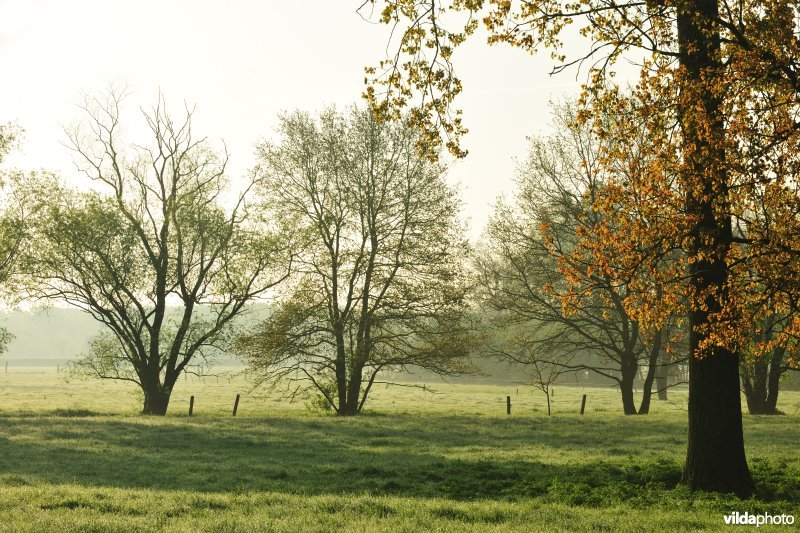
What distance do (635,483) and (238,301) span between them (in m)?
28.6

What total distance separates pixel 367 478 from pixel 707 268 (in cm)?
824

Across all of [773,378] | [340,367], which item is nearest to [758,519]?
[340,367]

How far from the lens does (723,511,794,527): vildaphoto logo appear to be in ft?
29.7

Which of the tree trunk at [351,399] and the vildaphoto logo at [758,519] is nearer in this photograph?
the vildaphoto logo at [758,519]

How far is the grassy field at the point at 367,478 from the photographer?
30.8 ft

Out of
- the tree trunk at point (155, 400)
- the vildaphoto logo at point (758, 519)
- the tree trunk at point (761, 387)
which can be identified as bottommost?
the tree trunk at point (155, 400)

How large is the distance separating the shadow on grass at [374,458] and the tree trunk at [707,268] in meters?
0.77

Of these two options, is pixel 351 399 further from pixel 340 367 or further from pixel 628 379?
pixel 628 379

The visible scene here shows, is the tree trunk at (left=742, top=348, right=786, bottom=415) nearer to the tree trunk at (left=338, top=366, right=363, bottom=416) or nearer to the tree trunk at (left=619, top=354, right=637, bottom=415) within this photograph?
the tree trunk at (left=619, top=354, right=637, bottom=415)

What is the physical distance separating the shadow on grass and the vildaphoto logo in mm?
510

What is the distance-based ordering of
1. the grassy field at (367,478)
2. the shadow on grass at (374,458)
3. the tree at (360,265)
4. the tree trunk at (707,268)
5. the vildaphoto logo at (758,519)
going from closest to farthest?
the vildaphoto logo at (758,519) → the grassy field at (367,478) → the tree trunk at (707,268) → the shadow on grass at (374,458) → the tree at (360,265)

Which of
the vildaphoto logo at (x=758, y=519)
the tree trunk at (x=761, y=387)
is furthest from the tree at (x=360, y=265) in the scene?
the vildaphoto logo at (x=758, y=519)

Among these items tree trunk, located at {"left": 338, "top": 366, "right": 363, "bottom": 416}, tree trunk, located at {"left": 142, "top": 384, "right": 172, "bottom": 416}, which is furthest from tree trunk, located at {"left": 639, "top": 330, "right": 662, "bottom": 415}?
tree trunk, located at {"left": 142, "top": 384, "right": 172, "bottom": 416}

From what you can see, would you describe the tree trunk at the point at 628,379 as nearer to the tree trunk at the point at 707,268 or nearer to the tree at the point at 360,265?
the tree at the point at 360,265
